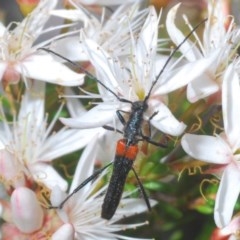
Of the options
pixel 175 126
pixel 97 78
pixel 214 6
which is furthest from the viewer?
pixel 214 6

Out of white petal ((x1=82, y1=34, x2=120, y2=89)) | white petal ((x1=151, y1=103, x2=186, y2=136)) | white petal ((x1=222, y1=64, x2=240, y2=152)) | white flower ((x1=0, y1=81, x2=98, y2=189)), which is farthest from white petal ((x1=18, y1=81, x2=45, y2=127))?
white petal ((x1=222, y1=64, x2=240, y2=152))

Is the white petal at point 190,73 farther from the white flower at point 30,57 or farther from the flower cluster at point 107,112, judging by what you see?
the white flower at point 30,57

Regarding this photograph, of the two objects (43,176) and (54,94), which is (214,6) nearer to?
(54,94)

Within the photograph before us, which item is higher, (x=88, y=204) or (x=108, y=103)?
(x=108, y=103)

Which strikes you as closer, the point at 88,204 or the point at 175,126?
the point at 175,126

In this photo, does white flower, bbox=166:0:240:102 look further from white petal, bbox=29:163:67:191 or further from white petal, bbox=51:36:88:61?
white petal, bbox=29:163:67:191

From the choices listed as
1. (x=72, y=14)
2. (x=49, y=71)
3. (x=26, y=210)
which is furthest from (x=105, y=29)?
(x=26, y=210)

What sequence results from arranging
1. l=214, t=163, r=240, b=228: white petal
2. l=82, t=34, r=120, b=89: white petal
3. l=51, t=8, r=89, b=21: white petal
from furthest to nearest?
l=51, t=8, r=89, b=21: white petal < l=82, t=34, r=120, b=89: white petal < l=214, t=163, r=240, b=228: white petal

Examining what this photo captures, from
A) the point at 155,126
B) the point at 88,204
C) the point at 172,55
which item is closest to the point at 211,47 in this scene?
the point at 172,55
